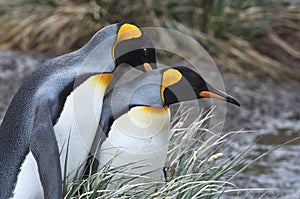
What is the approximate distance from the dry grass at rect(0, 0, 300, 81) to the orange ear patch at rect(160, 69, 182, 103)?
4.30m

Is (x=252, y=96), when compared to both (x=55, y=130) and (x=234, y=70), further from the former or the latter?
(x=55, y=130)

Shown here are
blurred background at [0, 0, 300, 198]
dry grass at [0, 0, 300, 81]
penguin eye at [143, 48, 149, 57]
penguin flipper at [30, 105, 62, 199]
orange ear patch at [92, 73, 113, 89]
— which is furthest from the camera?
dry grass at [0, 0, 300, 81]

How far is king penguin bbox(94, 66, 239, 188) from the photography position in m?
3.29

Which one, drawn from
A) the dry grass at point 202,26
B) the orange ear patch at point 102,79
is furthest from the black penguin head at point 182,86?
the dry grass at point 202,26

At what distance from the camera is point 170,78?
10.9 feet

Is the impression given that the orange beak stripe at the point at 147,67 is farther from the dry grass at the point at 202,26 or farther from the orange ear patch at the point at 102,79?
the dry grass at the point at 202,26

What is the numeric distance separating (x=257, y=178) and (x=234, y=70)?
2.44 metres

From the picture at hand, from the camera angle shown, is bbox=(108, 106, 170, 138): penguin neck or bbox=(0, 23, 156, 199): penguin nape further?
bbox=(108, 106, 170, 138): penguin neck

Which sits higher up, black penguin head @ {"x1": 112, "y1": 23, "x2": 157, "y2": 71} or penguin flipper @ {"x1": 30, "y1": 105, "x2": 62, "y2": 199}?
black penguin head @ {"x1": 112, "y1": 23, "x2": 157, "y2": 71}

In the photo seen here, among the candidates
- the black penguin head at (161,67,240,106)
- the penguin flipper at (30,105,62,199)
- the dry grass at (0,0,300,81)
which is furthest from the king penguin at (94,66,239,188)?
the dry grass at (0,0,300,81)

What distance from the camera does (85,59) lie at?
332cm

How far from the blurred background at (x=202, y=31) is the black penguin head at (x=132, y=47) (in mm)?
3705

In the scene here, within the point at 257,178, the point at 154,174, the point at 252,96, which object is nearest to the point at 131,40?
the point at 154,174

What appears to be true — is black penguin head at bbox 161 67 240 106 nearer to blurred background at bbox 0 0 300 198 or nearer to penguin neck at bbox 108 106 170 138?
penguin neck at bbox 108 106 170 138
